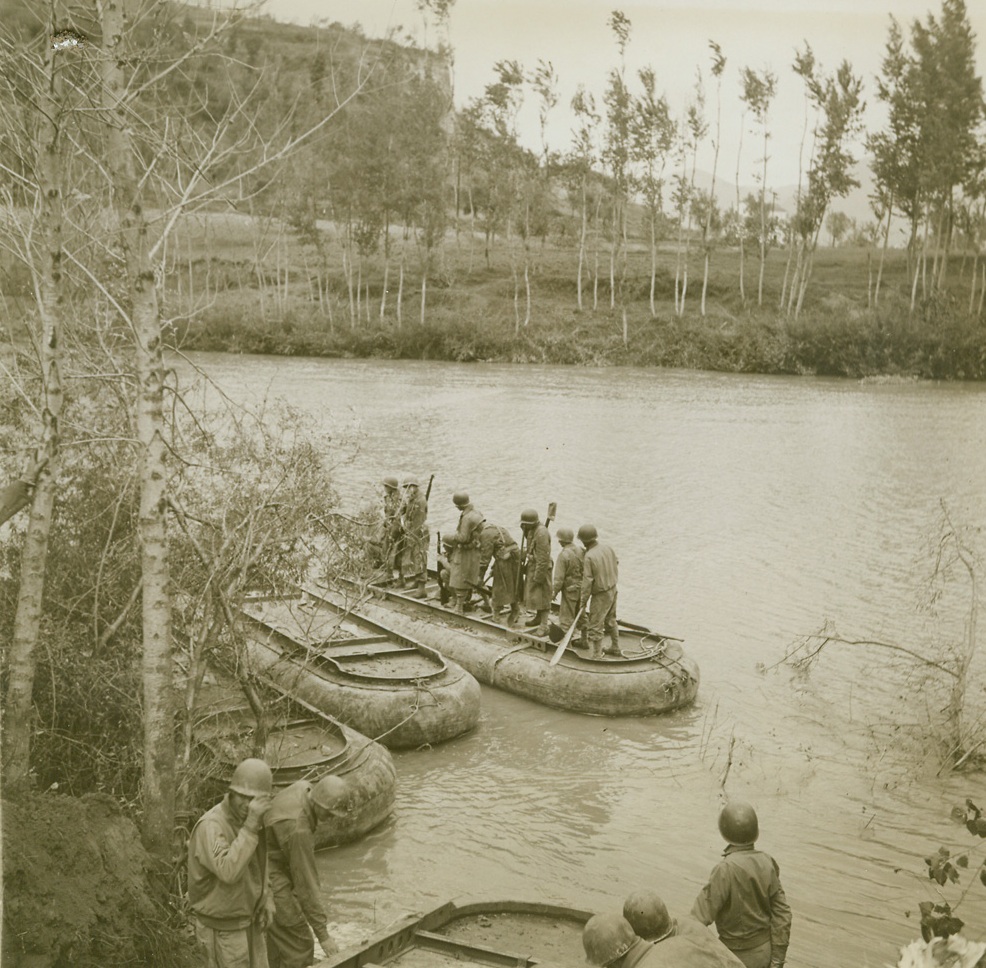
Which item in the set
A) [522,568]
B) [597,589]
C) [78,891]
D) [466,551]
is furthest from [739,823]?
[466,551]

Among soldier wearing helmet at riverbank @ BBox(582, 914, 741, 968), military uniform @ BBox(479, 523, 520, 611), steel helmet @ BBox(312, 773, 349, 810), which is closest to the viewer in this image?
soldier wearing helmet at riverbank @ BBox(582, 914, 741, 968)

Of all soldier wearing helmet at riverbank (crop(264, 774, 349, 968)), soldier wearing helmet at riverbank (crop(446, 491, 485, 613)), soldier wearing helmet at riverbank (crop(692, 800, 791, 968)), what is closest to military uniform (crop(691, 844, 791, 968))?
soldier wearing helmet at riverbank (crop(692, 800, 791, 968))

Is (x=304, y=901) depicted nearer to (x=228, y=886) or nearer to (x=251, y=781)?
(x=228, y=886)

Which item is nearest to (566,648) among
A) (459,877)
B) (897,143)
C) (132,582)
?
(459,877)

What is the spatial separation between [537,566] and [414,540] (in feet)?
7.71

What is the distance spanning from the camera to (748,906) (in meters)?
6.65

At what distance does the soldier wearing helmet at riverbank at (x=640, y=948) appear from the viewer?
212 inches

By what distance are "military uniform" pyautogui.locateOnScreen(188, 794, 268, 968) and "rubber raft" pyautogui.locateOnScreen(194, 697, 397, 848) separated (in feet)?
10.6

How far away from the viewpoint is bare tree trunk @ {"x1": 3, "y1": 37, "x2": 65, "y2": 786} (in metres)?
Result: 7.46

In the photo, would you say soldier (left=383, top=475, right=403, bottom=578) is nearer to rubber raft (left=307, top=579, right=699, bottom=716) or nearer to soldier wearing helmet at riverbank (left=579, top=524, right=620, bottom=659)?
rubber raft (left=307, top=579, right=699, bottom=716)

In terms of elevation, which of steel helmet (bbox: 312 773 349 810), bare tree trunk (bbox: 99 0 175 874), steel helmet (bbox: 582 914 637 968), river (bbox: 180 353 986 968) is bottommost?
river (bbox: 180 353 986 968)

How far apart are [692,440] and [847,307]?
930 inches

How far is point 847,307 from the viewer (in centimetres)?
5212

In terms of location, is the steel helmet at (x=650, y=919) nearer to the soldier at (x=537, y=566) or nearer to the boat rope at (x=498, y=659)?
the boat rope at (x=498, y=659)
